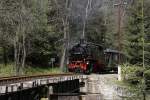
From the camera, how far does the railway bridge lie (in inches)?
614

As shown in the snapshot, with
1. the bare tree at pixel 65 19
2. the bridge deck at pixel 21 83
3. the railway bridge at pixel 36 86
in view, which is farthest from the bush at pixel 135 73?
the bare tree at pixel 65 19

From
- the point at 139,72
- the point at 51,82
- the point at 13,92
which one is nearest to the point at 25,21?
the point at 51,82

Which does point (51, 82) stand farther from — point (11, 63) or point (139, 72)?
point (11, 63)

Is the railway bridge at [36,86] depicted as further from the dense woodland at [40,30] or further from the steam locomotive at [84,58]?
the steam locomotive at [84,58]

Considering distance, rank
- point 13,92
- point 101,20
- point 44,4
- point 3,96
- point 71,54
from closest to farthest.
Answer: point 3,96 → point 13,92 → point 71,54 → point 44,4 → point 101,20

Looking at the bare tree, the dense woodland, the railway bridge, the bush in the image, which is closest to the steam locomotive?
the dense woodland

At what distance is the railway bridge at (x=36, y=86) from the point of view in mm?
15600

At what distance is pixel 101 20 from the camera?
70438 mm

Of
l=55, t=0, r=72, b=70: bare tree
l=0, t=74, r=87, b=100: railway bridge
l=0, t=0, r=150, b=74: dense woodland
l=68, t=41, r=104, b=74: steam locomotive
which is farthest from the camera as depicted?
l=55, t=0, r=72, b=70: bare tree

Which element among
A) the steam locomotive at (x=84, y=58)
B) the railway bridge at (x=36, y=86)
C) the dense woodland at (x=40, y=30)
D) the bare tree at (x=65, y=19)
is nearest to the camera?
the railway bridge at (x=36, y=86)

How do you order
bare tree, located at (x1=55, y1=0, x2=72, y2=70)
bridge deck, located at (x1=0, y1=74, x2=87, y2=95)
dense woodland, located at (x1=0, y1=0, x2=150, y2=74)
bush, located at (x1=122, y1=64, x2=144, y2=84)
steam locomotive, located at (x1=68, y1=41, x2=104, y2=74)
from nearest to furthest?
bush, located at (x1=122, y1=64, x2=144, y2=84) < bridge deck, located at (x1=0, y1=74, x2=87, y2=95) < steam locomotive, located at (x1=68, y1=41, x2=104, y2=74) < dense woodland, located at (x1=0, y1=0, x2=150, y2=74) < bare tree, located at (x1=55, y1=0, x2=72, y2=70)

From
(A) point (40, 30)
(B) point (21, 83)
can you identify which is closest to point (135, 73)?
(B) point (21, 83)

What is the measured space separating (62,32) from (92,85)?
952 inches

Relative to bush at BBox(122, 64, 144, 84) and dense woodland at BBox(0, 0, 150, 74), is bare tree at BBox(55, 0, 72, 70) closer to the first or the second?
dense woodland at BBox(0, 0, 150, 74)
